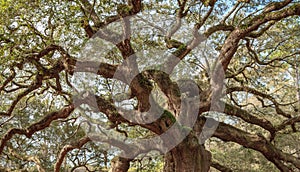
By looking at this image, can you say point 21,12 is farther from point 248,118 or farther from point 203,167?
point 248,118

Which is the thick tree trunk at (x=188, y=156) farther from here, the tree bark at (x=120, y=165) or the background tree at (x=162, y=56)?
the tree bark at (x=120, y=165)

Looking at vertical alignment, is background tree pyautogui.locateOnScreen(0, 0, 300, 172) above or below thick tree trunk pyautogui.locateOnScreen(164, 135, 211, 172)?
above

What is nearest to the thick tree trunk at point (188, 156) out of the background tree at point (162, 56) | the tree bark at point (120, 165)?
the background tree at point (162, 56)

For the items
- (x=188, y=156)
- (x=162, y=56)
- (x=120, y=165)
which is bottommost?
(x=188, y=156)

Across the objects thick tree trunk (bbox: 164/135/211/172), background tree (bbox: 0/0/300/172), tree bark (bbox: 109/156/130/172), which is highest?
background tree (bbox: 0/0/300/172)

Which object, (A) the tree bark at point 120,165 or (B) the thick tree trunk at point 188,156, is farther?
(A) the tree bark at point 120,165

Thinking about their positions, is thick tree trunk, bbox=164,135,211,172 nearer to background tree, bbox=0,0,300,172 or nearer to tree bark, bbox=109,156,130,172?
background tree, bbox=0,0,300,172

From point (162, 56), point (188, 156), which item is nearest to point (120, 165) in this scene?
point (188, 156)

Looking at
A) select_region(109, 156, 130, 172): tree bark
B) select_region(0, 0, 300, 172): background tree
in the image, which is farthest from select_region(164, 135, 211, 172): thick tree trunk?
select_region(109, 156, 130, 172): tree bark

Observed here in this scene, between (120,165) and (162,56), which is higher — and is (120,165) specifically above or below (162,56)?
below

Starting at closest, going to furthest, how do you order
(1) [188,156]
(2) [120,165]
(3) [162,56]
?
1. (1) [188,156]
2. (2) [120,165]
3. (3) [162,56]

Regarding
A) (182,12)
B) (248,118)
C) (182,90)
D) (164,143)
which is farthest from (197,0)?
(164,143)

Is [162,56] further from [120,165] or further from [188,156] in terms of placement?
[188,156]

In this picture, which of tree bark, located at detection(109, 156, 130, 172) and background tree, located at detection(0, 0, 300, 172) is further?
tree bark, located at detection(109, 156, 130, 172)
